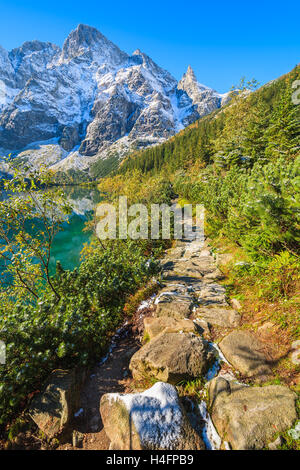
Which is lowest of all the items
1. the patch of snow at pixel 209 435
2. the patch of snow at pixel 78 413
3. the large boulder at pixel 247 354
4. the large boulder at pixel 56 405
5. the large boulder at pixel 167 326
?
the patch of snow at pixel 78 413

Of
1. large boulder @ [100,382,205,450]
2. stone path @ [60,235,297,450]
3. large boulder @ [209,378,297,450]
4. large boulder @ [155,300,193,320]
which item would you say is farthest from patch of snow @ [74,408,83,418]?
large boulder @ [155,300,193,320]

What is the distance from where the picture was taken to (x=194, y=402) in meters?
3.07

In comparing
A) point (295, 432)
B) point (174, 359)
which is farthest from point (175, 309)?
point (295, 432)

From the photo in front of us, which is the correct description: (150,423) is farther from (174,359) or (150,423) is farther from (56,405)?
(56,405)

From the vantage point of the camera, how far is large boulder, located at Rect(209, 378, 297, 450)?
2.33m

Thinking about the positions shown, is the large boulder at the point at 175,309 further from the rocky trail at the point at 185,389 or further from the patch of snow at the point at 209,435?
the patch of snow at the point at 209,435

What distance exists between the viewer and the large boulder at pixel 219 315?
4352 millimetres

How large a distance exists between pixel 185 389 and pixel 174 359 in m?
0.46

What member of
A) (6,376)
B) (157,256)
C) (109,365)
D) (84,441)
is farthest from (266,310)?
(157,256)

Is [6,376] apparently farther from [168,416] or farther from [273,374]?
[273,374]

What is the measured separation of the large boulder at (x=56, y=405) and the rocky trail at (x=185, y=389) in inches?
9.2

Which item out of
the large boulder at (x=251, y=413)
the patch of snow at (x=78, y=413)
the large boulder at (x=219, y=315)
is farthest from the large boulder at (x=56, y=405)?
the large boulder at (x=219, y=315)

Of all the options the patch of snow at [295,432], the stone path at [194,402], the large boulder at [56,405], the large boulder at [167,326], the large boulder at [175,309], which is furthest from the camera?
the large boulder at [175,309]

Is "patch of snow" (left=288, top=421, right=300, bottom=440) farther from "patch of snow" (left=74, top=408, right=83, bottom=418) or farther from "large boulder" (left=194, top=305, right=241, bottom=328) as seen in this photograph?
"patch of snow" (left=74, top=408, right=83, bottom=418)
